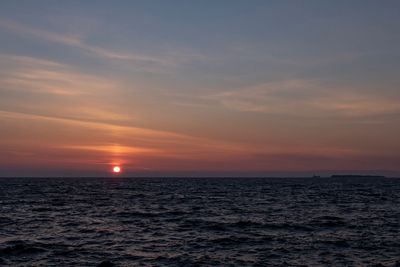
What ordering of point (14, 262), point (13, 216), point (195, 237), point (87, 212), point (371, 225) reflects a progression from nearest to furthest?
1. point (14, 262)
2. point (195, 237)
3. point (371, 225)
4. point (13, 216)
5. point (87, 212)

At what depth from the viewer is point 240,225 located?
42.7m

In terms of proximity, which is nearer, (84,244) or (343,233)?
(84,244)

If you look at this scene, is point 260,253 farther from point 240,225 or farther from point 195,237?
point 240,225

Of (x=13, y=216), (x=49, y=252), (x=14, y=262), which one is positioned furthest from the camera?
(x=13, y=216)

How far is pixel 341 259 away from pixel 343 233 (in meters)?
10.6

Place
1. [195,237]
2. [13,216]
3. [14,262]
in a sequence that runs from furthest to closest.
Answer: [13,216] < [195,237] < [14,262]

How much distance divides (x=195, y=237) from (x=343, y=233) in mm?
12247

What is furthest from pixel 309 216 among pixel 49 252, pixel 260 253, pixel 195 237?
pixel 49 252

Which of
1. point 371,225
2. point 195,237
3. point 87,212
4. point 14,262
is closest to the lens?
point 14,262

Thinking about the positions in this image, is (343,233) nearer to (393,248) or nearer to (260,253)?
(393,248)

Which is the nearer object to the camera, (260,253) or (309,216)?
(260,253)

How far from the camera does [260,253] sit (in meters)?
29.6

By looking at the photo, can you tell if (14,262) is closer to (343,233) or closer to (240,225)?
(240,225)

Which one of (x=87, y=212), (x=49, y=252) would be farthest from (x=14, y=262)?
(x=87, y=212)
